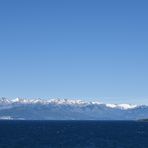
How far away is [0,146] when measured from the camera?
129 metres

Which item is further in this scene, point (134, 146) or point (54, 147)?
point (134, 146)

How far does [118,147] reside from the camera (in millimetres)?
135500

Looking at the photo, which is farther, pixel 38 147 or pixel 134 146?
pixel 134 146

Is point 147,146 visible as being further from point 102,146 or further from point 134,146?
point 102,146

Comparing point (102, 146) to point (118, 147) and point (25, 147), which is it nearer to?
point (118, 147)

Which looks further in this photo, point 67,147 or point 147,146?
point 147,146

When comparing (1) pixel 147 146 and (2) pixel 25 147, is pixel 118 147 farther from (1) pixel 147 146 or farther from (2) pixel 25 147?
(2) pixel 25 147

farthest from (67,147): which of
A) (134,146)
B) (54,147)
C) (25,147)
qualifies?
(134,146)

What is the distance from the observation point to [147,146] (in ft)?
468

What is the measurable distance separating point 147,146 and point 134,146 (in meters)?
4.63

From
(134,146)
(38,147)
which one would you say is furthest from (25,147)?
(134,146)

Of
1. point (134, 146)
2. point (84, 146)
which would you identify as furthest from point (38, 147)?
point (134, 146)

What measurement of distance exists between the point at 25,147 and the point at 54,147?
7962 millimetres

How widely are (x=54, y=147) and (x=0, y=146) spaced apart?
47.3 feet
